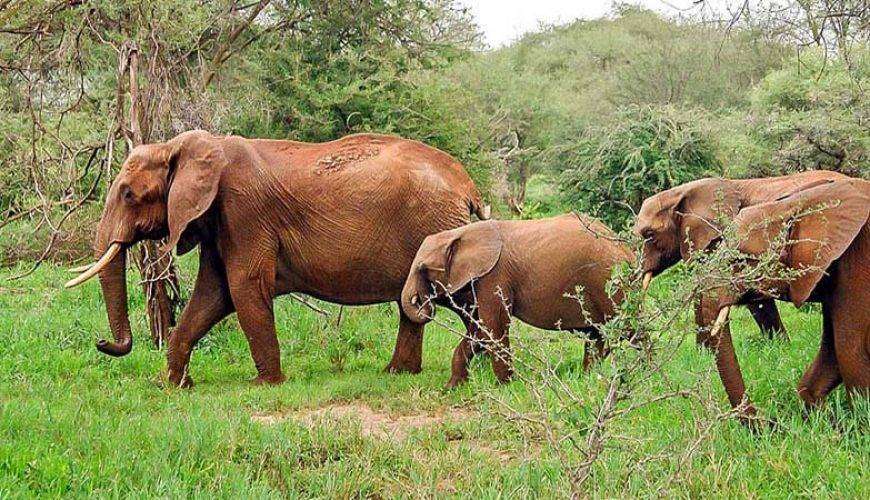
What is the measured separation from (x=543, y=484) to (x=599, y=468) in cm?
30

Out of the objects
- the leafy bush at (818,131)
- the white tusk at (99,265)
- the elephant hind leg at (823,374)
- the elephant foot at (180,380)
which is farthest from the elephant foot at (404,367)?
the leafy bush at (818,131)

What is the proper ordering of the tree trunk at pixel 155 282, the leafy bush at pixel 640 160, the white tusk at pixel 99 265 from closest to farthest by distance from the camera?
the white tusk at pixel 99 265 < the tree trunk at pixel 155 282 < the leafy bush at pixel 640 160

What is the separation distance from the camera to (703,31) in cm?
2677

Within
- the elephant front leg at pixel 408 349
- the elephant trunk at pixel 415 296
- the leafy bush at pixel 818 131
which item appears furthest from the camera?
the leafy bush at pixel 818 131

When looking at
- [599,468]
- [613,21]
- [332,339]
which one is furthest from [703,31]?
[599,468]

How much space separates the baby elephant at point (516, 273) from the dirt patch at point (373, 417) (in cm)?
69

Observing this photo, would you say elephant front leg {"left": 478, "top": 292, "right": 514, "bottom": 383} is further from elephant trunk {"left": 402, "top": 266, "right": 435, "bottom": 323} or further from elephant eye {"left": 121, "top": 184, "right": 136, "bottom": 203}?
elephant eye {"left": 121, "top": 184, "right": 136, "bottom": 203}

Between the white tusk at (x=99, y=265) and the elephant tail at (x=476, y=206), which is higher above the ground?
the elephant tail at (x=476, y=206)

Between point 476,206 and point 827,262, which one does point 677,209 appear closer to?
point 476,206

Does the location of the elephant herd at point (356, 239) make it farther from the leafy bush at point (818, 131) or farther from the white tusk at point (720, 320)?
the leafy bush at point (818, 131)

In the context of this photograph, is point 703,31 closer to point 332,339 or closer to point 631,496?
point 332,339

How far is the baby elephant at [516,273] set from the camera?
6523mm

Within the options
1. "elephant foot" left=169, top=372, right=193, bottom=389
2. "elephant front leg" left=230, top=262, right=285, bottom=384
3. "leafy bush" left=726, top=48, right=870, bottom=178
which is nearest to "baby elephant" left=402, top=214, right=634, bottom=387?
"elephant front leg" left=230, top=262, right=285, bottom=384

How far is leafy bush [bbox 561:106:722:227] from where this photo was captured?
14766 mm
